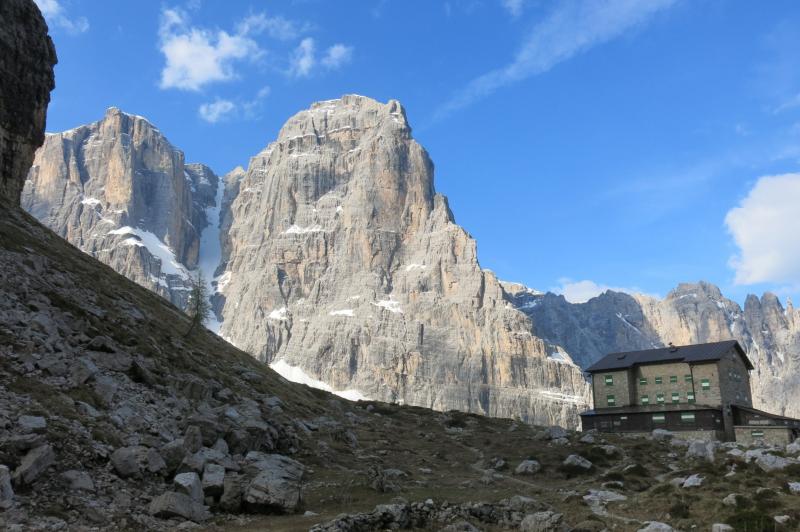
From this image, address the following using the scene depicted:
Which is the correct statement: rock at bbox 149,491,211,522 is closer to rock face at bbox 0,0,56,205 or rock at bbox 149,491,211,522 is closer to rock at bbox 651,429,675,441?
rock at bbox 651,429,675,441

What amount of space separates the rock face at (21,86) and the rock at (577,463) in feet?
210

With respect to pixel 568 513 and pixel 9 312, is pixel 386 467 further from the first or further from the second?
pixel 9 312

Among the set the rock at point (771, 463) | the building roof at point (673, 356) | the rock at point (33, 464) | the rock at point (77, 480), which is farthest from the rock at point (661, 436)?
the rock at point (33, 464)

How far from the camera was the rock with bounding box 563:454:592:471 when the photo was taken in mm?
44562

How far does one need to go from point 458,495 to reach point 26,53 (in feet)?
246

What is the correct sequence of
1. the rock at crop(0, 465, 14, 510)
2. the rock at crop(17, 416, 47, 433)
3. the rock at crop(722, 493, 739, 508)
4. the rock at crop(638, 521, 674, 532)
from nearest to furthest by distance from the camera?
1. the rock at crop(0, 465, 14, 510)
2. the rock at crop(638, 521, 674, 532)
3. the rock at crop(17, 416, 47, 433)
4. the rock at crop(722, 493, 739, 508)

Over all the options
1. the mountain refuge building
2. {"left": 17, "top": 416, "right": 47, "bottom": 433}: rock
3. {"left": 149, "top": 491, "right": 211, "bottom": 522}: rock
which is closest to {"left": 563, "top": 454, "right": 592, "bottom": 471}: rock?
{"left": 149, "top": 491, "right": 211, "bottom": 522}: rock

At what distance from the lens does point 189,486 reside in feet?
80.4

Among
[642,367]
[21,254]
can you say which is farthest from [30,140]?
[642,367]

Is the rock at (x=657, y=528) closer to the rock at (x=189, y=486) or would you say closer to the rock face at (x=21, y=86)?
the rock at (x=189, y=486)

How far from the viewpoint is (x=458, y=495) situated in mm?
34125

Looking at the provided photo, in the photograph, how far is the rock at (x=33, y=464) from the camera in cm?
2089

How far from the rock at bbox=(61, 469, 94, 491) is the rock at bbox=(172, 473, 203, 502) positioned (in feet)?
10.6

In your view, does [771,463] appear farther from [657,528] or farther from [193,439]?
[193,439]
